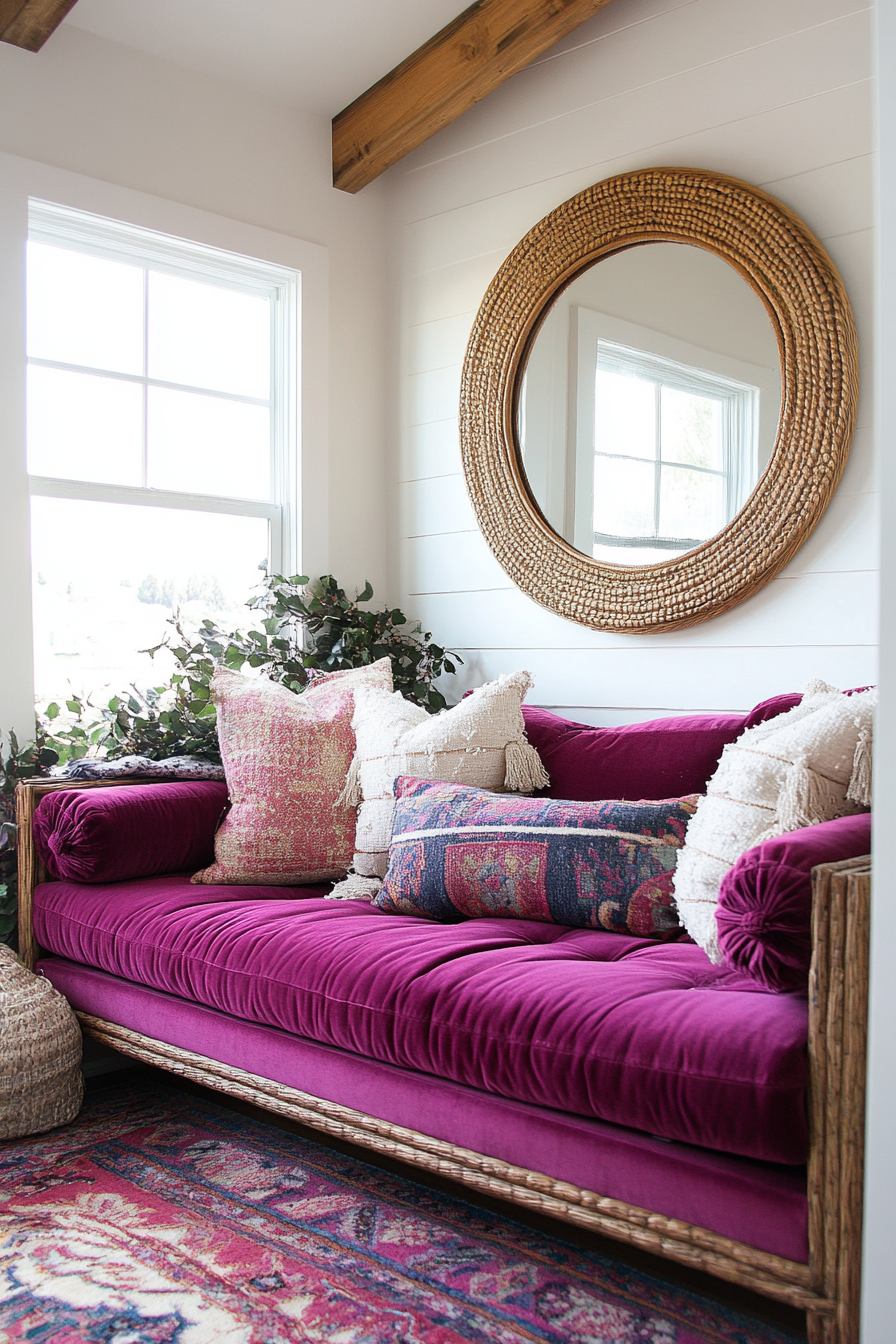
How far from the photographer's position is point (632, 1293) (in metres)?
1.73

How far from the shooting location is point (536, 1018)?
1621 mm

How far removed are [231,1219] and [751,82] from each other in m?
2.88

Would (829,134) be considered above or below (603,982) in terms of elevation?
above

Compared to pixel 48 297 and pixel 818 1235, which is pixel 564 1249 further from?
pixel 48 297

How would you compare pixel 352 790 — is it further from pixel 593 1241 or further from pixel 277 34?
pixel 277 34

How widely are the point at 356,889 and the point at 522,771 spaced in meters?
0.49

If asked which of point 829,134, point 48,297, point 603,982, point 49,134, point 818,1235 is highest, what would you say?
point 49,134

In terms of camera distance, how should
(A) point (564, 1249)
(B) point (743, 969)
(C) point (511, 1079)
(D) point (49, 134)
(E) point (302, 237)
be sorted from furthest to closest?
(E) point (302, 237) < (D) point (49, 134) < (A) point (564, 1249) < (C) point (511, 1079) < (B) point (743, 969)

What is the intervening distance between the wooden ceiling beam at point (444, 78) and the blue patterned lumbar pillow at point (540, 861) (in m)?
2.14

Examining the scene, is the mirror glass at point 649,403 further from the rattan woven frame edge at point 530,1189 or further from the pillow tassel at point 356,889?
the rattan woven frame edge at point 530,1189

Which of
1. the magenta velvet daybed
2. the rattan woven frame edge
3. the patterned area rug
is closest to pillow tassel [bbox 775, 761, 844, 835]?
the magenta velvet daybed

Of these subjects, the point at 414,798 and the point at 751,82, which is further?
the point at 751,82

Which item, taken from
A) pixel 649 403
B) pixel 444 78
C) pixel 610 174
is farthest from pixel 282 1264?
pixel 444 78

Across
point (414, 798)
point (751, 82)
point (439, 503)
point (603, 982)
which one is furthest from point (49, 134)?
point (603, 982)
